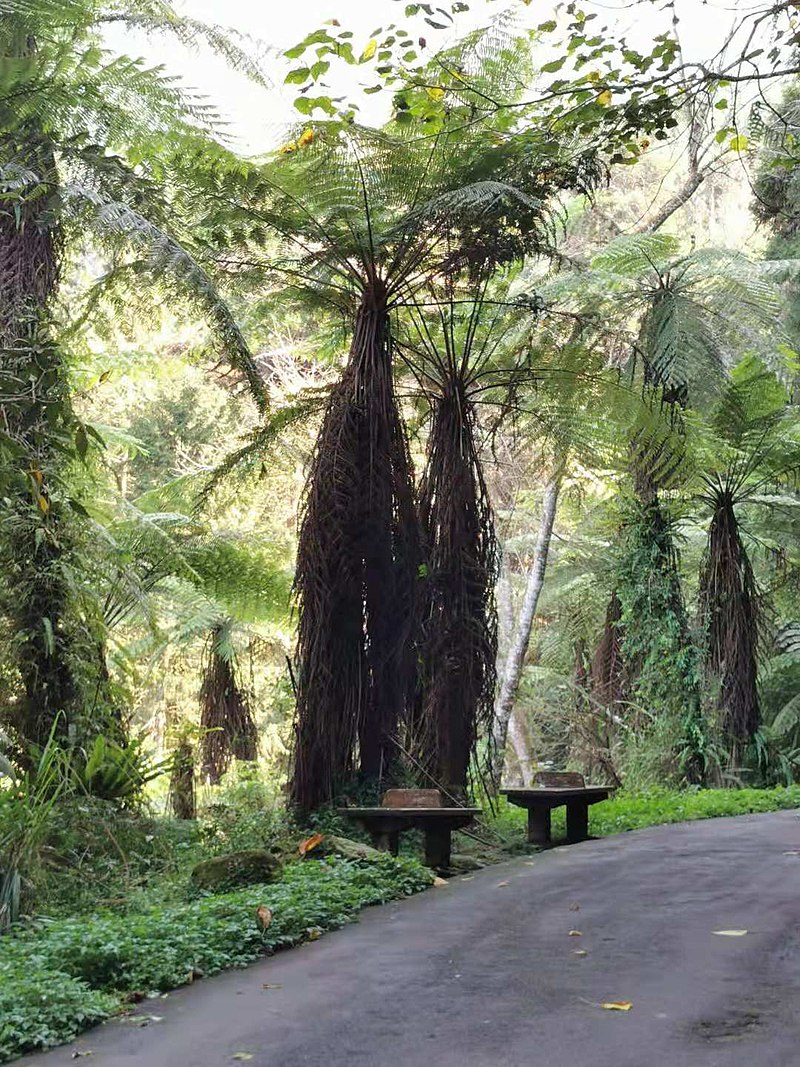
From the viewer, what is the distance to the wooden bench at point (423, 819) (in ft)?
19.8

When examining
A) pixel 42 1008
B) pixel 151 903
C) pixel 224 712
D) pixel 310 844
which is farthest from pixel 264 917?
pixel 224 712

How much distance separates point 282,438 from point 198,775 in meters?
6.70

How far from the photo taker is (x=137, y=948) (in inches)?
150

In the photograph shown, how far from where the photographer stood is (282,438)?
28.7ft

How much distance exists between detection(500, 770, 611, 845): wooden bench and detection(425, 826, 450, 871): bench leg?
868mm

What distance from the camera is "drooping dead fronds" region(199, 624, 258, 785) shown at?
1317 cm

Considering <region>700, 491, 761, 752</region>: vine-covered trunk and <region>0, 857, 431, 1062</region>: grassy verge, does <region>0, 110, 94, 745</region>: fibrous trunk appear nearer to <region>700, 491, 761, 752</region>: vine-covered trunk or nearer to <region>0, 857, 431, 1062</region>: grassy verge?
<region>0, 857, 431, 1062</region>: grassy verge

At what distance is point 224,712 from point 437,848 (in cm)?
739

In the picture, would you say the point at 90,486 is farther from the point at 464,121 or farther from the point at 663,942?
the point at 663,942

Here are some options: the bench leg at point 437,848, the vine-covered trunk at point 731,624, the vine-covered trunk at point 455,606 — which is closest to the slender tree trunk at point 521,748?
the vine-covered trunk at point 731,624

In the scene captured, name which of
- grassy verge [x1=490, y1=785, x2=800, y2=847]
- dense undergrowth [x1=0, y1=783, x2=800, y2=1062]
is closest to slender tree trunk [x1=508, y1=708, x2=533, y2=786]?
grassy verge [x1=490, y1=785, x2=800, y2=847]

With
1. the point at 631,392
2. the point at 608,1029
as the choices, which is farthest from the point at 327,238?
the point at 608,1029

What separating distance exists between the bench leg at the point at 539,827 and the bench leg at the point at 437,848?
1.14 meters

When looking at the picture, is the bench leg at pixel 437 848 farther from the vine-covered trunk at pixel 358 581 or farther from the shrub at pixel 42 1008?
the shrub at pixel 42 1008
